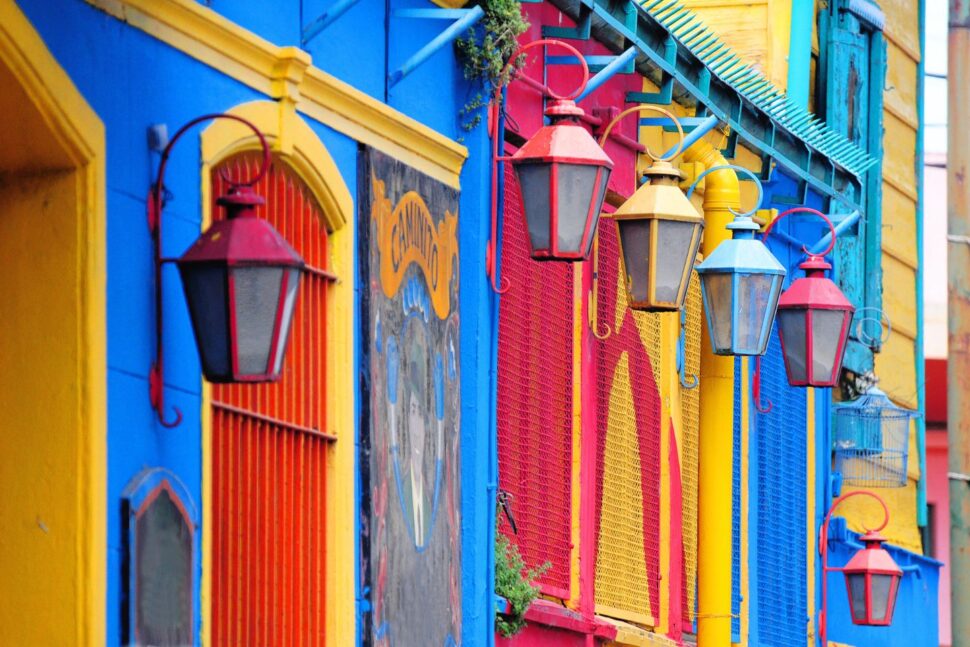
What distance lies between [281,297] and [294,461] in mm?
1883

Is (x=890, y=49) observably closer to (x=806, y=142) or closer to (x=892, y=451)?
(x=892, y=451)

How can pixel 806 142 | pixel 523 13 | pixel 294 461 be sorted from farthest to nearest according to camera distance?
pixel 806 142, pixel 523 13, pixel 294 461

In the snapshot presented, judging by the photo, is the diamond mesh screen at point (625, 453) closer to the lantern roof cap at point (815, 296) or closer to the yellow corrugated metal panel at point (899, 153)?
the lantern roof cap at point (815, 296)

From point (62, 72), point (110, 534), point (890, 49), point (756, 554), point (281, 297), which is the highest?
point (890, 49)

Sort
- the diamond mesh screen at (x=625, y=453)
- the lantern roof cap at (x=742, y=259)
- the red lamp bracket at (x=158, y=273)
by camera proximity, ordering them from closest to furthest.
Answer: the red lamp bracket at (x=158, y=273) < the lantern roof cap at (x=742, y=259) < the diamond mesh screen at (x=625, y=453)

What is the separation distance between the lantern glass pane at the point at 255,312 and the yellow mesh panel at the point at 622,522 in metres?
6.22

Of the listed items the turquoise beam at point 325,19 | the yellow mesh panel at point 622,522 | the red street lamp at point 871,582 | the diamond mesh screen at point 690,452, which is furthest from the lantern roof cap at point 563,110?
the red street lamp at point 871,582

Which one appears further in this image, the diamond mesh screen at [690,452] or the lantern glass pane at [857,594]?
the lantern glass pane at [857,594]

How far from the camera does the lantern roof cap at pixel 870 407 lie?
19.2m

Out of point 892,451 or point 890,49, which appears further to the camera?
point 890,49

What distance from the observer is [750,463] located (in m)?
16.4

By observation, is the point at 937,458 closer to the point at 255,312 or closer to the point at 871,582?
the point at 871,582

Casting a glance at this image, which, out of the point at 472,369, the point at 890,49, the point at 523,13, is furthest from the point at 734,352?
the point at 890,49

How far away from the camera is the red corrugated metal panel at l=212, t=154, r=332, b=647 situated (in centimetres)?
853
